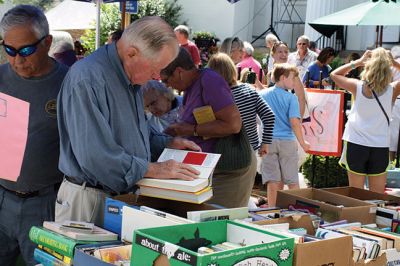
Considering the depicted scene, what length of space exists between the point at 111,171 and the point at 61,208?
440mm

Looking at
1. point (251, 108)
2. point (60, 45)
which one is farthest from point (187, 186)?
point (60, 45)

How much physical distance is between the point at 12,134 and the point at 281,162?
11.8ft

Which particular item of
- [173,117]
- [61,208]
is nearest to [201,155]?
[61,208]

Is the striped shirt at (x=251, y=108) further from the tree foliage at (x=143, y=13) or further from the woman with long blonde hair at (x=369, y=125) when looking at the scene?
the tree foliage at (x=143, y=13)

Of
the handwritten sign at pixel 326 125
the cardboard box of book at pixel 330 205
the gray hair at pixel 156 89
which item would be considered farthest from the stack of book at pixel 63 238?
the handwritten sign at pixel 326 125

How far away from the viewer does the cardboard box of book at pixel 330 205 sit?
2.90 m

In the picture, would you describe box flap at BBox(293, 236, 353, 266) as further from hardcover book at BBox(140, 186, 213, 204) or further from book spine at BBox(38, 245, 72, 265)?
book spine at BBox(38, 245, 72, 265)

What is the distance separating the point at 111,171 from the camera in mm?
2518

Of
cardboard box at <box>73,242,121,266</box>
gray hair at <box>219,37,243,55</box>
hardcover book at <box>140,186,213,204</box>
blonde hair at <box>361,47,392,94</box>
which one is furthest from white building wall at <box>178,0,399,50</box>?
cardboard box at <box>73,242,121,266</box>

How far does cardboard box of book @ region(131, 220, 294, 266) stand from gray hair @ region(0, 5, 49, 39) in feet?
4.60

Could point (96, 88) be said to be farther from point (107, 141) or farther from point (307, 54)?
point (307, 54)

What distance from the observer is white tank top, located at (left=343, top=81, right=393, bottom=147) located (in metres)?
5.61

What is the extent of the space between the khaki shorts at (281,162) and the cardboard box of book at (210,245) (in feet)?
12.3

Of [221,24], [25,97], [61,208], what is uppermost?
[221,24]
